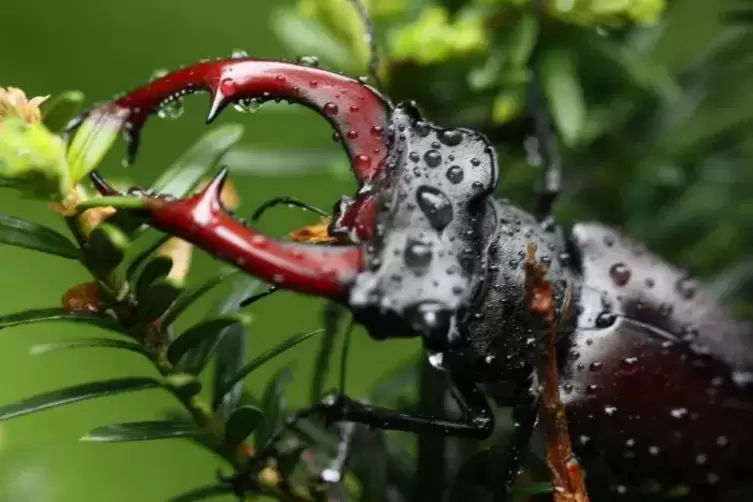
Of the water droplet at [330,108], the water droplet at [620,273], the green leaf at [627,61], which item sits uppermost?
the green leaf at [627,61]

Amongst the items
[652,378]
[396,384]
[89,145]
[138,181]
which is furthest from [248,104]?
[138,181]

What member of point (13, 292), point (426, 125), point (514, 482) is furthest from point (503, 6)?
point (13, 292)

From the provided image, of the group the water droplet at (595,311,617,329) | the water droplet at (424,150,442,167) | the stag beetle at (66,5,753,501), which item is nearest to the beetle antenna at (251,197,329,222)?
the stag beetle at (66,5,753,501)

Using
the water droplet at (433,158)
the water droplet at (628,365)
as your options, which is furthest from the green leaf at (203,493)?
the water droplet at (628,365)

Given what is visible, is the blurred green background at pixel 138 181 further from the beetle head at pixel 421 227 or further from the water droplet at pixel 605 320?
the beetle head at pixel 421 227

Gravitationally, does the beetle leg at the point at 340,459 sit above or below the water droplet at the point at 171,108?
below

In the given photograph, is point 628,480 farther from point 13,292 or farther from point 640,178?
point 13,292

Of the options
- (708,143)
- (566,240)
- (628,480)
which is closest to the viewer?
(628,480)
